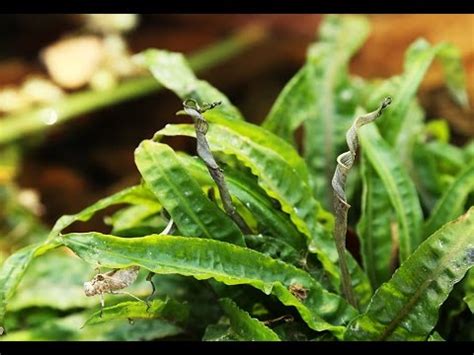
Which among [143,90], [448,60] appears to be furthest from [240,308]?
[143,90]

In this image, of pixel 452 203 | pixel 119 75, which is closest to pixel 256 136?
pixel 452 203

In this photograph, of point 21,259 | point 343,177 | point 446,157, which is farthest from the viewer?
point 446,157

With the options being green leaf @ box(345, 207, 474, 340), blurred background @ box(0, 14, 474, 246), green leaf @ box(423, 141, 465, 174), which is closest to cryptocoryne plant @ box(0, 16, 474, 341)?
green leaf @ box(345, 207, 474, 340)

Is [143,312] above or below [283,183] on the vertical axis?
below

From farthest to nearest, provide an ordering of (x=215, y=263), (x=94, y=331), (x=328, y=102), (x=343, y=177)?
(x=328, y=102)
(x=94, y=331)
(x=215, y=263)
(x=343, y=177)

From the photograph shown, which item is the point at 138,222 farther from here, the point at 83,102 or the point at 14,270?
the point at 83,102
